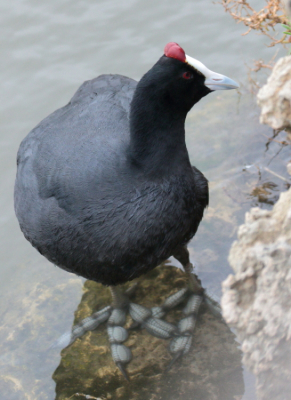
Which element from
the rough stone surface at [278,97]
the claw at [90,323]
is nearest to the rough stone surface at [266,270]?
the rough stone surface at [278,97]

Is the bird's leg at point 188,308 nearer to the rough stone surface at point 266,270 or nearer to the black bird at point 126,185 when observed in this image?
the black bird at point 126,185

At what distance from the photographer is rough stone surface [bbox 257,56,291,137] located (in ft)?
5.78

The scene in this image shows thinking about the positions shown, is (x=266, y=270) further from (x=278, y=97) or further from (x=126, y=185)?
(x=126, y=185)

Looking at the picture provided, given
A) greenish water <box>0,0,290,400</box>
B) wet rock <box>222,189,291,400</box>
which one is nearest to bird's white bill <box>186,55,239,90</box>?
wet rock <box>222,189,291,400</box>

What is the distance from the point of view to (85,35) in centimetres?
582

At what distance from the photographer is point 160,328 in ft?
10.9

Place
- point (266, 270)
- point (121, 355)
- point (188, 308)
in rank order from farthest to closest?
point (188, 308)
point (121, 355)
point (266, 270)

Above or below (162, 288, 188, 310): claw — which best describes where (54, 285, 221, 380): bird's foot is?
below

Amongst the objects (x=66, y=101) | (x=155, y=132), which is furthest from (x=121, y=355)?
(x=66, y=101)

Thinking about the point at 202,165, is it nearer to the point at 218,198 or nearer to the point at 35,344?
the point at 218,198

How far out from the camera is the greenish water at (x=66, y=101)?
3494mm

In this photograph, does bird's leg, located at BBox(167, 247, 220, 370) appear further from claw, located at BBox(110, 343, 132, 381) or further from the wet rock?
the wet rock

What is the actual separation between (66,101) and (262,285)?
4009 millimetres

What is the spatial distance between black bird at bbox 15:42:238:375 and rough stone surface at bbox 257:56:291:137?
0.85m
